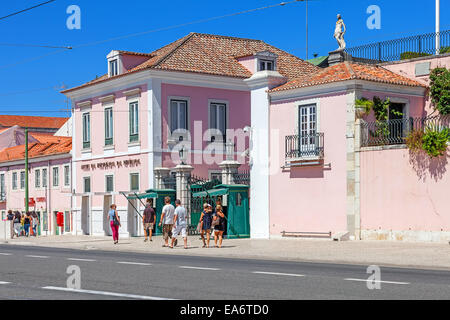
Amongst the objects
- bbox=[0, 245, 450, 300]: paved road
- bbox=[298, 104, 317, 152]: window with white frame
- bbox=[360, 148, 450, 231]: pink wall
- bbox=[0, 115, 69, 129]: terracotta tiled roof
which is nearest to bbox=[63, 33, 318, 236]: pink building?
bbox=[298, 104, 317, 152]: window with white frame

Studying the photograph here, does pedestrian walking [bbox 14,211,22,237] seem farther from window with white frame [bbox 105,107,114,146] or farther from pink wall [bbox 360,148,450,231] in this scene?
pink wall [bbox 360,148,450,231]

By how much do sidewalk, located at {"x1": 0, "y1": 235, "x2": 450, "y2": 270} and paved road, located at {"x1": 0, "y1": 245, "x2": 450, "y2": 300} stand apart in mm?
1588

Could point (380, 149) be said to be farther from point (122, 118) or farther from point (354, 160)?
point (122, 118)

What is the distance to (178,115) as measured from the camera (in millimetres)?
39562

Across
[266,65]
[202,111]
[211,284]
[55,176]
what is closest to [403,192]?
[211,284]

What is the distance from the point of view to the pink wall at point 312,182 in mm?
29281

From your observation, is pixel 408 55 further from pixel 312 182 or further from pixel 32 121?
pixel 32 121

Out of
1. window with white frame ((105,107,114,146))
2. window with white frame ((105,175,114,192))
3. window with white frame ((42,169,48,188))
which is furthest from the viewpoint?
window with white frame ((42,169,48,188))

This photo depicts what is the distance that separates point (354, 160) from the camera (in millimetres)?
28641

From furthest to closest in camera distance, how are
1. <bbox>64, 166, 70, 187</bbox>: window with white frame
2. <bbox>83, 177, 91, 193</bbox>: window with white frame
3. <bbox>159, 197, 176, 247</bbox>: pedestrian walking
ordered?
<bbox>64, 166, 70, 187</bbox>: window with white frame, <bbox>83, 177, 91, 193</bbox>: window with white frame, <bbox>159, 197, 176, 247</bbox>: pedestrian walking

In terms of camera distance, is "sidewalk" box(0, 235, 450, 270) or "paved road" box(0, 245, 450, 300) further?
"sidewalk" box(0, 235, 450, 270)

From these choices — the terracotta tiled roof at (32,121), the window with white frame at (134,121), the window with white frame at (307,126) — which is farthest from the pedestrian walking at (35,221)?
the terracotta tiled roof at (32,121)

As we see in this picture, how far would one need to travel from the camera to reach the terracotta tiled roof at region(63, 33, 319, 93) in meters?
39.7

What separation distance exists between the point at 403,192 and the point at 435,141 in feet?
7.14
